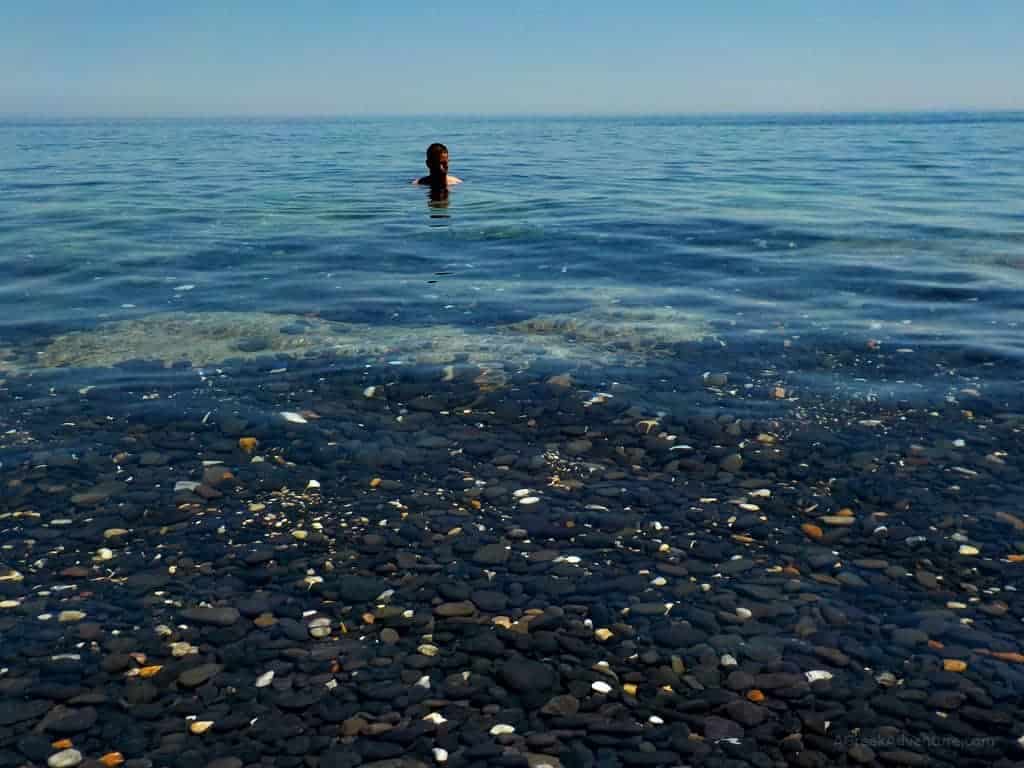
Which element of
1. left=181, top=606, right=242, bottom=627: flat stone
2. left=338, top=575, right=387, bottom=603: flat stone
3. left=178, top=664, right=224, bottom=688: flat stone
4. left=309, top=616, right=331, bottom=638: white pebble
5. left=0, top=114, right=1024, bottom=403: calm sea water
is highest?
left=0, top=114, right=1024, bottom=403: calm sea water

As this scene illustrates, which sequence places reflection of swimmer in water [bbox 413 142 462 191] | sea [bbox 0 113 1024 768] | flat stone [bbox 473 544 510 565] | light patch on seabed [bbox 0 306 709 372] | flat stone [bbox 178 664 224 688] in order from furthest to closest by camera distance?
reflection of swimmer in water [bbox 413 142 462 191], light patch on seabed [bbox 0 306 709 372], flat stone [bbox 473 544 510 565], flat stone [bbox 178 664 224 688], sea [bbox 0 113 1024 768]

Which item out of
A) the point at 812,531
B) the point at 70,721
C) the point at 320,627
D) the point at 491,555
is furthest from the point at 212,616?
the point at 812,531

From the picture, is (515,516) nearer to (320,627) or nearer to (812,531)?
(320,627)

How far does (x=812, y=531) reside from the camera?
753 cm

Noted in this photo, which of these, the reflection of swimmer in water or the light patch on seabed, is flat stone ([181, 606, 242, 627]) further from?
the reflection of swimmer in water

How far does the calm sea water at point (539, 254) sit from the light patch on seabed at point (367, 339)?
7.8 inches

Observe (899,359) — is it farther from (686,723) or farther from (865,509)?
(686,723)

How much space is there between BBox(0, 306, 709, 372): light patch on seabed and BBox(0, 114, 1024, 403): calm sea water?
199mm

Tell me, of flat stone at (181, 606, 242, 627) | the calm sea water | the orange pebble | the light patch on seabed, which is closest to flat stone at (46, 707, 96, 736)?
flat stone at (181, 606, 242, 627)

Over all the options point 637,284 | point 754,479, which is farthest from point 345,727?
point 637,284

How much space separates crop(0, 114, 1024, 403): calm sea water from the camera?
1466 cm

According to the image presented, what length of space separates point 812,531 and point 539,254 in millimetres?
14665

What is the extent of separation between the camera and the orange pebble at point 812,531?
7438mm

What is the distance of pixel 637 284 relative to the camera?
17.7 meters
